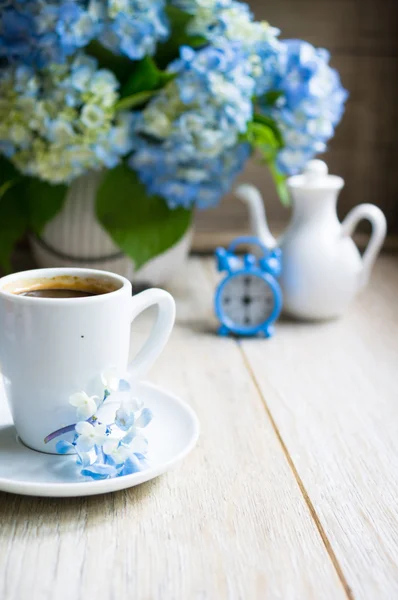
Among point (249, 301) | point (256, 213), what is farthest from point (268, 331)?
point (256, 213)

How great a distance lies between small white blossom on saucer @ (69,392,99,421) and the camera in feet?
2.12

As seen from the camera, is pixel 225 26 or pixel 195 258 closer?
pixel 225 26

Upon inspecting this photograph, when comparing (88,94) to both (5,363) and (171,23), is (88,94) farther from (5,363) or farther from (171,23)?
(5,363)

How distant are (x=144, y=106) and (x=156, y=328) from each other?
46cm

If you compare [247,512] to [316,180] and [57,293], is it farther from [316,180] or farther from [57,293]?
[316,180]

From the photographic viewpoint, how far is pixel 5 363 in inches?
26.7

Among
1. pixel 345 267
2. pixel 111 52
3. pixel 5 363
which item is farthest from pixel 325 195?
pixel 5 363

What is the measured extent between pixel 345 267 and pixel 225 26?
38 centimetres

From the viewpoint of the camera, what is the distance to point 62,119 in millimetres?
1019

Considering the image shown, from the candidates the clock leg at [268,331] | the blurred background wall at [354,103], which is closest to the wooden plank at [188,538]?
the clock leg at [268,331]

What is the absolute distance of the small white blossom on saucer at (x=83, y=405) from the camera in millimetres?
645

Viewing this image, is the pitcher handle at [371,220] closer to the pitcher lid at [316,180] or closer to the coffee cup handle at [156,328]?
the pitcher lid at [316,180]

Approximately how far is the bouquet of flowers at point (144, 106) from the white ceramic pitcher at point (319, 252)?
0.25ft

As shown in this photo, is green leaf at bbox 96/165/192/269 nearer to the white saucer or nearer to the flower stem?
the white saucer
